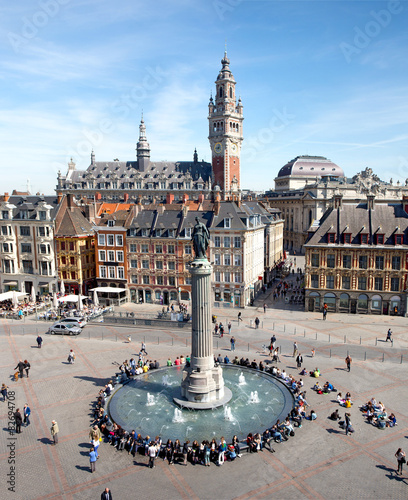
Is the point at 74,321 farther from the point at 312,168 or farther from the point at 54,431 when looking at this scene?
the point at 312,168

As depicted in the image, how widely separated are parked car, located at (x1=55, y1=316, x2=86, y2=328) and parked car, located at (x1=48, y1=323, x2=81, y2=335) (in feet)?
1.30

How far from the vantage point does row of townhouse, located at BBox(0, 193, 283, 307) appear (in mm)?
60400

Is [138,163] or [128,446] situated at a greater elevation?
[138,163]

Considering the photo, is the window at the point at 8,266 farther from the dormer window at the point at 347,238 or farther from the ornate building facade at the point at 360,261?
the dormer window at the point at 347,238

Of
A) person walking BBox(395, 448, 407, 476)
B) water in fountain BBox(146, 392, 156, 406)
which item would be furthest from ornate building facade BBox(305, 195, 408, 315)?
person walking BBox(395, 448, 407, 476)

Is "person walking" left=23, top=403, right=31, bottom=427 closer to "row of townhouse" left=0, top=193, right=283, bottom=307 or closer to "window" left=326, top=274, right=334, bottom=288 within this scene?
"row of townhouse" left=0, top=193, right=283, bottom=307

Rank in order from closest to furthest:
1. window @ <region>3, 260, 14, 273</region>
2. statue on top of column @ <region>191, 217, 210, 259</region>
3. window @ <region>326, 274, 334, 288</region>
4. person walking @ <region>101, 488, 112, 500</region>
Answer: person walking @ <region>101, 488, 112, 500</region>, statue on top of column @ <region>191, 217, 210, 259</region>, window @ <region>326, 274, 334, 288</region>, window @ <region>3, 260, 14, 273</region>

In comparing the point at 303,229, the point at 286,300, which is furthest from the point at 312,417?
the point at 303,229

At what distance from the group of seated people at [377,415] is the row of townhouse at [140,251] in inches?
1251

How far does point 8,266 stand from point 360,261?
174 feet

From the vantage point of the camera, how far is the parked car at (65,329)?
4778 centimetres

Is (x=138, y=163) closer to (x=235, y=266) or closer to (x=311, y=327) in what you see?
(x=235, y=266)

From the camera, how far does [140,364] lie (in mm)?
36312

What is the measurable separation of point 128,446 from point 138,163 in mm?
124095
